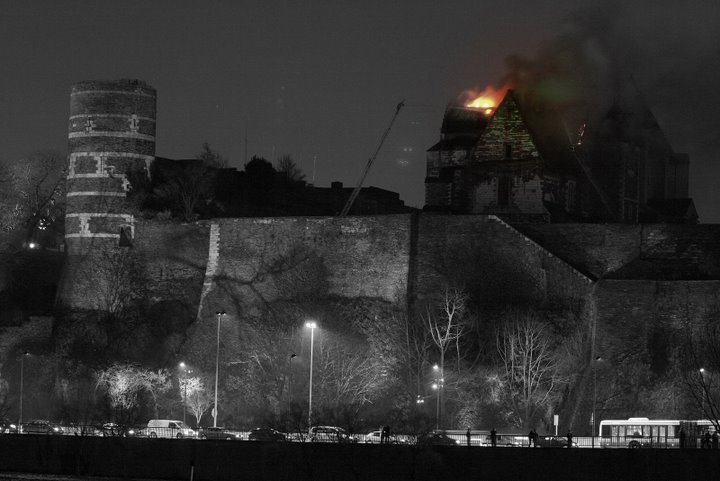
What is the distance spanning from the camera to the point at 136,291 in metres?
98.5

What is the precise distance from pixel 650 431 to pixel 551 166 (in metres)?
26.9

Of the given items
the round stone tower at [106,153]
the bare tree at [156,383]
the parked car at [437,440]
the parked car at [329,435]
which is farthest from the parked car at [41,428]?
the round stone tower at [106,153]

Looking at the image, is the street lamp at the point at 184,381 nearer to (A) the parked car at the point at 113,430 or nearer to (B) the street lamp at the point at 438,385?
(A) the parked car at the point at 113,430

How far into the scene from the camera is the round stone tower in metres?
98.1

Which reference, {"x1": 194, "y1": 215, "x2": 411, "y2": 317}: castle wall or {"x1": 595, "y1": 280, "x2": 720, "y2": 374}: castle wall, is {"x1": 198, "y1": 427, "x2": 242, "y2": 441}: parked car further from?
{"x1": 595, "y1": 280, "x2": 720, "y2": 374}: castle wall

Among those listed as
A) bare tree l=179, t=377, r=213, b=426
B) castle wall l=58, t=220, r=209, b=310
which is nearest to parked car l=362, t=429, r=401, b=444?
bare tree l=179, t=377, r=213, b=426

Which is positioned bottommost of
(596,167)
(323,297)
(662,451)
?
(662,451)

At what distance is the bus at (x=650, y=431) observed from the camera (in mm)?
72375

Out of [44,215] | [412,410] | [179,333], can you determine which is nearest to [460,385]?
[412,410]

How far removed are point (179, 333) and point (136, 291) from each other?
375 cm

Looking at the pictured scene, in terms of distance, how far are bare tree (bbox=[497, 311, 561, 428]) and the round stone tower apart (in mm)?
21012

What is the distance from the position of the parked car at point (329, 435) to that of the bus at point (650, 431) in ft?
28.5

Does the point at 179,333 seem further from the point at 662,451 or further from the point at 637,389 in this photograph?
the point at 662,451

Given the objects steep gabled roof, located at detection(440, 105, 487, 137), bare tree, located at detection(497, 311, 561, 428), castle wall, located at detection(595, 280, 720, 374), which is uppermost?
steep gabled roof, located at detection(440, 105, 487, 137)
